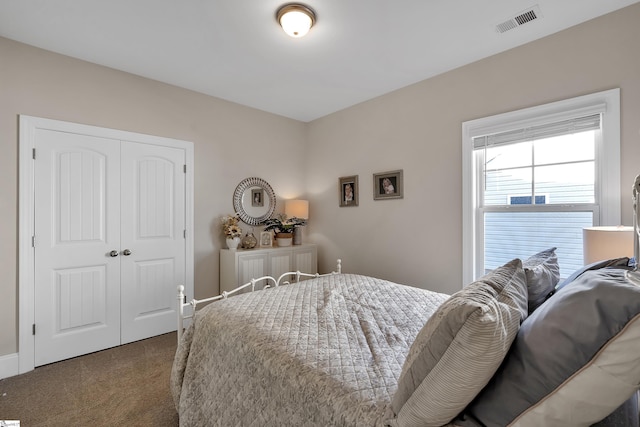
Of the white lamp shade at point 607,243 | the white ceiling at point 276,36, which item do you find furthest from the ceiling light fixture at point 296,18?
the white lamp shade at point 607,243

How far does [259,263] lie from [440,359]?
112 inches

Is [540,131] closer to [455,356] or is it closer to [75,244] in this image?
[455,356]

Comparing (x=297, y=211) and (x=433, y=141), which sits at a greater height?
(x=433, y=141)

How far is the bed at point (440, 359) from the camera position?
0.65 m

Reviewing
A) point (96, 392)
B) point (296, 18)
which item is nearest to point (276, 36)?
point (296, 18)

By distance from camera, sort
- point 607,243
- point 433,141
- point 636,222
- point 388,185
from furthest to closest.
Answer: point 388,185
point 433,141
point 607,243
point 636,222

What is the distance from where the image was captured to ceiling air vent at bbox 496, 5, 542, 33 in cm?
201

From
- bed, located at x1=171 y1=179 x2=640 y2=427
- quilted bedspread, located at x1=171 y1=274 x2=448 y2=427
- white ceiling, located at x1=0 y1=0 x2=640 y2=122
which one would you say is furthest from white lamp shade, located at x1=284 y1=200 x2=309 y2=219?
bed, located at x1=171 y1=179 x2=640 y2=427

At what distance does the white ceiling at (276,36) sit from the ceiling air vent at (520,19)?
35 millimetres

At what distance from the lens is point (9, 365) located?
2.32 meters

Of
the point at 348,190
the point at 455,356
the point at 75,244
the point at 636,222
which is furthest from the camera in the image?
the point at 348,190

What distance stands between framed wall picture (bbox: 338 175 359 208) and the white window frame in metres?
1.31

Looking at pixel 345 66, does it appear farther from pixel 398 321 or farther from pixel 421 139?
pixel 398 321

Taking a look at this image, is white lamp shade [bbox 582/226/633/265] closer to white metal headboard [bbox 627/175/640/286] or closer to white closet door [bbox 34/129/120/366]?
white metal headboard [bbox 627/175/640/286]
